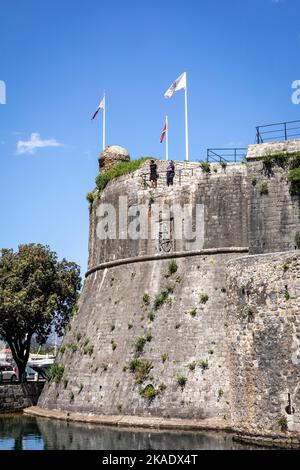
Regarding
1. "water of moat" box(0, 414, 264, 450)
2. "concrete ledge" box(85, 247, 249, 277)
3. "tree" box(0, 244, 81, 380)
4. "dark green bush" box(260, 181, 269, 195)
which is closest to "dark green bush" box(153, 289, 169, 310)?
"concrete ledge" box(85, 247, 249, 277)

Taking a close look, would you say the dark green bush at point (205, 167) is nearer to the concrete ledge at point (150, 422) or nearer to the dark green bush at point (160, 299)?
the dark green bush at point (160, 299)

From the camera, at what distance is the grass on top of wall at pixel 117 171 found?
29984 millimetres

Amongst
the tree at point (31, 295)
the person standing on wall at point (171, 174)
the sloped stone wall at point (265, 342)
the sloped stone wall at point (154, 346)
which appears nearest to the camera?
the sloped stone wall at point (265, 342)

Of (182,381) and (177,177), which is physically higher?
(177,177)

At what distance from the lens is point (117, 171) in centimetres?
3089

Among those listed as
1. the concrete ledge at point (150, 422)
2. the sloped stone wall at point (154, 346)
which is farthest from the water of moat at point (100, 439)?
the sloped stone wall at point (154, 346)

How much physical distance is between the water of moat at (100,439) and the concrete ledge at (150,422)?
17.6 inches

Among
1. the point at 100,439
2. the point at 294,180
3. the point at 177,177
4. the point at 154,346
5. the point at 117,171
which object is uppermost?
the point at 117,171

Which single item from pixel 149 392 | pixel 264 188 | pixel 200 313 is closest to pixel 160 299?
pixel 200 313

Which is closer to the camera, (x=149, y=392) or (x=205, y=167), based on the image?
(x=149, y=392)

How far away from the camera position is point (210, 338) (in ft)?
78.8

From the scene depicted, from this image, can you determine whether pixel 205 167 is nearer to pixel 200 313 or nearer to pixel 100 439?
pixel 200 313

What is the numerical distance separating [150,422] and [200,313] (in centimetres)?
488
